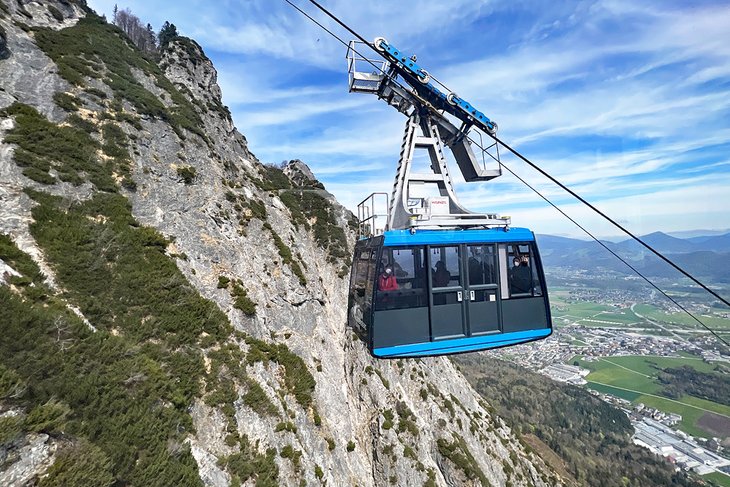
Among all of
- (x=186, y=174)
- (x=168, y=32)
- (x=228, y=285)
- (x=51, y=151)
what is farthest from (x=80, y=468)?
(x=168, y=32)

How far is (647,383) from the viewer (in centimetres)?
13462

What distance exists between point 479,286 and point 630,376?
191 meters

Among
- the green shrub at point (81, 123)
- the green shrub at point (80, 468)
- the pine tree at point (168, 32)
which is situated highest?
the pine tree at point (168, 32)

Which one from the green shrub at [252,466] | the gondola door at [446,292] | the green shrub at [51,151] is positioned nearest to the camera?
the gondola door at [446,292]

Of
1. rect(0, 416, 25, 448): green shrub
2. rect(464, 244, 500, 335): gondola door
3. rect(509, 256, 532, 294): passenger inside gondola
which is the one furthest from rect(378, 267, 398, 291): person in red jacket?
rect(0, 416, 25, 448): green shrub

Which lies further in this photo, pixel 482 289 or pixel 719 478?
pixel 719 478

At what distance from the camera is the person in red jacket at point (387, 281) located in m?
9.55

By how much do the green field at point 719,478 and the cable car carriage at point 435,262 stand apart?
422 ft

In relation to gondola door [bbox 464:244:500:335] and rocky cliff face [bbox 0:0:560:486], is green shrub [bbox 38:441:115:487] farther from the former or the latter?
gondola door [bbox 464:244:500:335]

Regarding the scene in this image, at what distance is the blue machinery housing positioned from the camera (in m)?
9.48

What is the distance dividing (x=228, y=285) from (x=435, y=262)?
14.1 m

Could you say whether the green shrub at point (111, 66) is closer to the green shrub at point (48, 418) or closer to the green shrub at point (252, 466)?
the green shrub at point (48, 418)

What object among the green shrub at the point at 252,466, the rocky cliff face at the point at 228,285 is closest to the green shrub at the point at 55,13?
the rocky cliff face at the point at 228,285

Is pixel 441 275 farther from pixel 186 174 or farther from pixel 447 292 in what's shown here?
pixel 186 174
